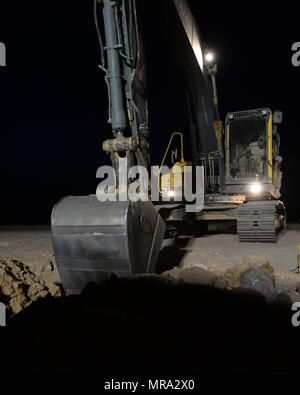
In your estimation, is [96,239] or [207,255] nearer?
[96,239]

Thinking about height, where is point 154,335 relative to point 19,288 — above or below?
above

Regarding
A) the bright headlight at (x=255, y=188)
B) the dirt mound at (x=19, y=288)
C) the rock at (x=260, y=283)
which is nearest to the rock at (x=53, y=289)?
the dirt mound at (x=19, y=288)

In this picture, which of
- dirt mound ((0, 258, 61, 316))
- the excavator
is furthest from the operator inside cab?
dirt mound ((0, 258, 61, 316))

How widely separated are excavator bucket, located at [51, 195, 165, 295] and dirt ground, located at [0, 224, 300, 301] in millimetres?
1428

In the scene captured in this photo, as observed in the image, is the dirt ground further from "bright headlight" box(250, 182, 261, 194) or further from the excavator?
the excavator

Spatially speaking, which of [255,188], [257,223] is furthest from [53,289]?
[255,188]

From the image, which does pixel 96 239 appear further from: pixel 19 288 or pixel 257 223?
pixel 257 223

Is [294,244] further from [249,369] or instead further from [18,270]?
[18,270]

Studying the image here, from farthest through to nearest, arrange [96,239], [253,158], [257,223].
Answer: [253,158] → [257,223] → [96,239]

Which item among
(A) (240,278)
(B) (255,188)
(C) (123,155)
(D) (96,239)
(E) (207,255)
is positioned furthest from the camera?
(B) (255,188)

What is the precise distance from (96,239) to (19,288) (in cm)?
250
